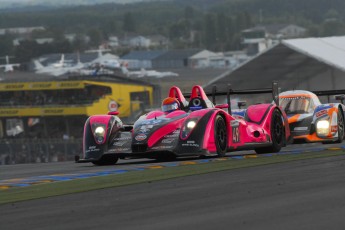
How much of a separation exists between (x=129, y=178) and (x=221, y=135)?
3.83m

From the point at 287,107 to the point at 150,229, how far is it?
1280 centimetres

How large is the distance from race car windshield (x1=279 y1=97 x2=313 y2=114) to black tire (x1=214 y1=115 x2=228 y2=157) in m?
4.34

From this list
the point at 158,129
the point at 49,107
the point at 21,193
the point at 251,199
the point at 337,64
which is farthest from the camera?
the point at 49,107

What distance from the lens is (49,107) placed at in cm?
6500

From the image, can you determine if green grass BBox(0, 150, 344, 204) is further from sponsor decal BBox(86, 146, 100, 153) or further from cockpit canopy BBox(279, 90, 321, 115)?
cockpit canopy BBox(279, 90, 321, 115)

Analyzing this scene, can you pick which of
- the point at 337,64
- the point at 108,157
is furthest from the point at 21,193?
the point at 337,64

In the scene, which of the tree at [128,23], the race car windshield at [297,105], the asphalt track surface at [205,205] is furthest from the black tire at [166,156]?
the tree at [128,23]

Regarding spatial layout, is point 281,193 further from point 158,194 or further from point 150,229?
point 150,229

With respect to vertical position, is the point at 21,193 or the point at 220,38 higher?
the point at 220,38

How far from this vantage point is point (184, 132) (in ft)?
49.9

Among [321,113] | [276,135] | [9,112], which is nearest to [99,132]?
[276,135]

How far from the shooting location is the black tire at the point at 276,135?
17047 millimetres

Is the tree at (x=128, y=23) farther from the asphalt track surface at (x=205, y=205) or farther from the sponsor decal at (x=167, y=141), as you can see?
the asphalt track surface at (x=205, y=205)

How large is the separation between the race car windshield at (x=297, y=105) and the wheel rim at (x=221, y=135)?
4364mm
